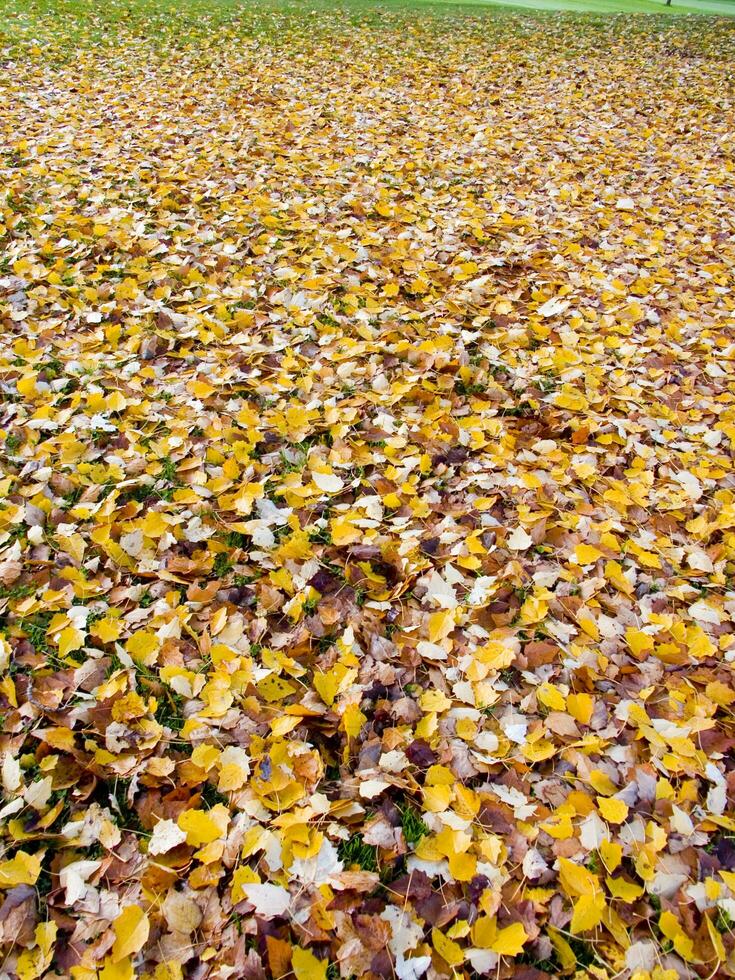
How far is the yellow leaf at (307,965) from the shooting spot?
143cm

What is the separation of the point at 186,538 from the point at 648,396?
234 centimetres

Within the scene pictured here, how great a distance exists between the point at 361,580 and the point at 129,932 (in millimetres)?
1204

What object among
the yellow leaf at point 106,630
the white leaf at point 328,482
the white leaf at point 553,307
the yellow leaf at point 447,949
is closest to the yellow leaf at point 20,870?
the yellow leaf at point 106,630

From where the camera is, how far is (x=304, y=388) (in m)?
3.22

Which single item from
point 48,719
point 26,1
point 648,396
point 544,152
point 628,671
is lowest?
point 48,719

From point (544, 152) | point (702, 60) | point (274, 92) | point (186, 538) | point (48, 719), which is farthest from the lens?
point (702, 60)

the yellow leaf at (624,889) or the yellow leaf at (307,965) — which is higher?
the yellow leaf at (624,889)

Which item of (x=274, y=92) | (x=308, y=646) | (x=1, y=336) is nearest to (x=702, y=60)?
(x=274, y=92)

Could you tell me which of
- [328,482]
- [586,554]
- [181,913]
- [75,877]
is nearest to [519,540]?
[586,554]

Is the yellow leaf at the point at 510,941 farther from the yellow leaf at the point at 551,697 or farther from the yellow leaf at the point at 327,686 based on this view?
the yellow leaf at the point at 327,686

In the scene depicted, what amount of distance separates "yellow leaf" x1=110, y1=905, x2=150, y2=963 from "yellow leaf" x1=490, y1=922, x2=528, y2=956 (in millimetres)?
769

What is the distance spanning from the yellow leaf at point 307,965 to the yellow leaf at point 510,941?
376 millimetres

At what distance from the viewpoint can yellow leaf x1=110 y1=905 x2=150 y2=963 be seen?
145cm

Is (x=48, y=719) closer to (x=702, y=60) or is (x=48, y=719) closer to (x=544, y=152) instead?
(x=544, y=152)
